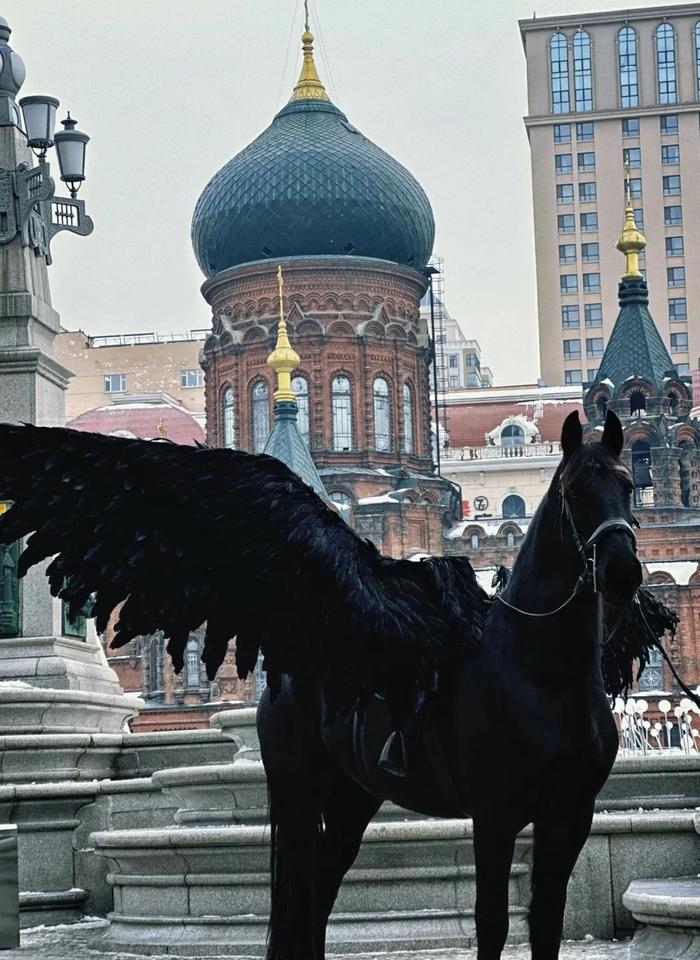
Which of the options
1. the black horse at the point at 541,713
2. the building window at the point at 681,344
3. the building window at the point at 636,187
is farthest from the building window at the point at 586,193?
the black horse at the point at 541,713

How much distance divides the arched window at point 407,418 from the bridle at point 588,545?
201 feet

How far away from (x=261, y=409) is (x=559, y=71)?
2121 inches

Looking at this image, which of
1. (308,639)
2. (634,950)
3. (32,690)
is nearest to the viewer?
(308,639)

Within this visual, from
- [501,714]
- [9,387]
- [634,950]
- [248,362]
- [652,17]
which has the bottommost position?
[634,950]

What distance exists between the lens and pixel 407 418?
67.9m

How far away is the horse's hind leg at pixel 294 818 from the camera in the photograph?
21.9ft

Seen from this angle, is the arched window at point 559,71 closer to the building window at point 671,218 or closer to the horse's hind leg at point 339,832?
the building window at point 671,218

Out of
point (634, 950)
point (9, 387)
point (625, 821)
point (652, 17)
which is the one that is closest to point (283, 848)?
point (634, 950)

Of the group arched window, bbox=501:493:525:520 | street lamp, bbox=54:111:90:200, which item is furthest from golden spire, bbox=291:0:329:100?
street lamp, bbox=54:111:90:200

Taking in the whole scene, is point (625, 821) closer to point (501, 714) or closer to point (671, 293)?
point (501, 714)

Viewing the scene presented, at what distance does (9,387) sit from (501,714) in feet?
23.3

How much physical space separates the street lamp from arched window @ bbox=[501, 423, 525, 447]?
242ft

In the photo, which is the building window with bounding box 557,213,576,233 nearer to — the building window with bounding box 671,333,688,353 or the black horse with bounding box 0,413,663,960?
the building window with bounding box 671,333,688,353

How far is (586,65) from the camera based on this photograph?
113250 mm
